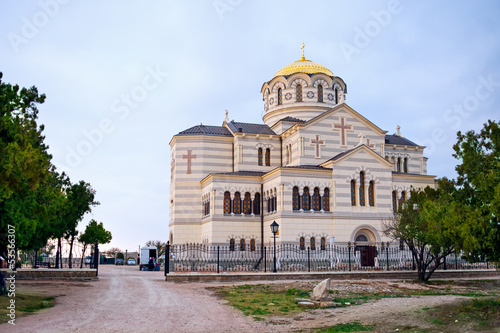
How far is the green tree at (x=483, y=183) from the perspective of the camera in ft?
41.5

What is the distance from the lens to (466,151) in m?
14.2

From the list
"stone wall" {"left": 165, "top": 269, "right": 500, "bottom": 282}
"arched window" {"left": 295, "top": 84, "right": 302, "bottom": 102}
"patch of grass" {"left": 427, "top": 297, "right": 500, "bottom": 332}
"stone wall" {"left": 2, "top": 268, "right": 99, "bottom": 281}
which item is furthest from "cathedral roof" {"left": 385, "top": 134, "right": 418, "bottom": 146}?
"patch of grass" {"left": 427, "top": 297, "right": 500, "bottom": 332}

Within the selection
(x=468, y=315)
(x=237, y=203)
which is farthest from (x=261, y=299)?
(x=237, y=203)

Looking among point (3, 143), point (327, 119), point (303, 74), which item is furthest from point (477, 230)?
point (303, 74)

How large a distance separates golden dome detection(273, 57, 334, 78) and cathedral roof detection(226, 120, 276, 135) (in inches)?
238

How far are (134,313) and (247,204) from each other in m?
26.9

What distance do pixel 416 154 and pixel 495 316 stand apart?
39.2 meters

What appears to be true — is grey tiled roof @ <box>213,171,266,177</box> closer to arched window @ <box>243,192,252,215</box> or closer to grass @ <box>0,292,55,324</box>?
arched window @ <box>243,192,252,215</box>

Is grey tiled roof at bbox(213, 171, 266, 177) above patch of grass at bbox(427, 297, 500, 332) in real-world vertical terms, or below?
above

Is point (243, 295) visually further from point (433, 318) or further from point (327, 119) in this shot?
point (327, 119)

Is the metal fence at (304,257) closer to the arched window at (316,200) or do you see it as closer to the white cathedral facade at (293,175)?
the white cathedral facade at (293,175)

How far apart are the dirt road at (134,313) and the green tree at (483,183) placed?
6.23m

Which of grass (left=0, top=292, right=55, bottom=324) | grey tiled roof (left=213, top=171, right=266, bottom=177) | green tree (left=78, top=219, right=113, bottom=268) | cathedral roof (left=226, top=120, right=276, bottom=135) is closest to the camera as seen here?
grass (left=0, top=292, right=55, bottom=324)

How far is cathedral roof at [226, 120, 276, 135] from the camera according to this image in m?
44.9
